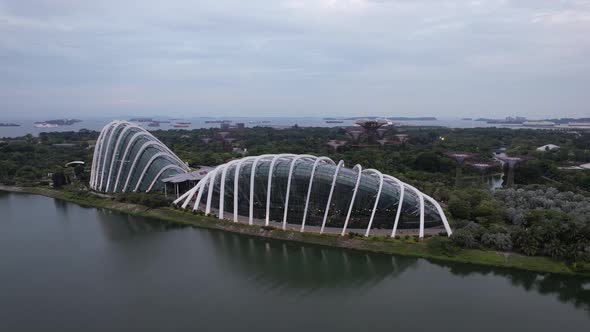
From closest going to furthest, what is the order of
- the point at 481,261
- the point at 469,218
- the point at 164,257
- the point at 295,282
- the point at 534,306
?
the point at 534,306
the point at 295,282
the point at 481,261
the point at 164,257
the point at 469,218

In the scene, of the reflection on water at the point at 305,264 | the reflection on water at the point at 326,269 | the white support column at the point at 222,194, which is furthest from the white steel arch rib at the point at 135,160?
the reflection on water at the point at 305,264

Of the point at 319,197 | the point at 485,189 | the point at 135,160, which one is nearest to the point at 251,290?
the point at 319,197

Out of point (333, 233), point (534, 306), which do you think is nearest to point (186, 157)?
point (333, 233)

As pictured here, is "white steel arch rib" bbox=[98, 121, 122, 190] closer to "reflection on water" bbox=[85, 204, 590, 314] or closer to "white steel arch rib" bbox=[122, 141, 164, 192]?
"white steel arch rib" bbox=[122, 141, 164, 192]

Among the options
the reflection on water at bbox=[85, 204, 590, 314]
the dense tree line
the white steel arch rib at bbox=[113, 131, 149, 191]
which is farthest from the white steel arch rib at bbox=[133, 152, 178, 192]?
the reflection on water at bbox=[85, 204, 590, 314]

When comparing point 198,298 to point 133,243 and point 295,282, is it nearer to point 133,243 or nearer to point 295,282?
point 295,282

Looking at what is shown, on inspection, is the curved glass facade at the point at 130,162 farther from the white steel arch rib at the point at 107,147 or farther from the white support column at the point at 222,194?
the white support column at the point at 222,194

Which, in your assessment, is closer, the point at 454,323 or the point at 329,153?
the point at 454,323
